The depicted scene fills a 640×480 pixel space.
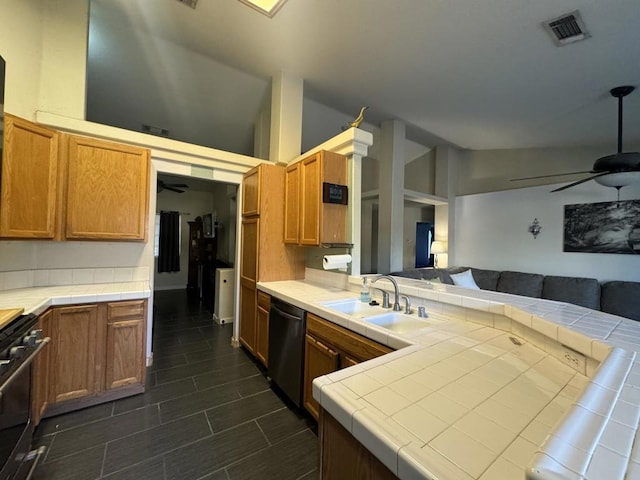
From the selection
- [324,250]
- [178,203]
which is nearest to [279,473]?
[324,250]

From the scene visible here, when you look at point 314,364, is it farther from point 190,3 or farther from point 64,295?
point 190,3

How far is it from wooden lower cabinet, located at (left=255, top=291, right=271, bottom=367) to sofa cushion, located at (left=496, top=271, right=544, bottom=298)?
4319 mm

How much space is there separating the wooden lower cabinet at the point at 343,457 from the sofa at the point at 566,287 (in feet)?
11.8

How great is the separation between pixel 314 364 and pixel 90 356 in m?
1.71

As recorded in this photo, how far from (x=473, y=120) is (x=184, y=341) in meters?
Answer: 5.02

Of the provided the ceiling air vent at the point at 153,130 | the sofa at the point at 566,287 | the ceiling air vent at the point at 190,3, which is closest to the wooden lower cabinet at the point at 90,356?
the ceiling air vent at the point at 190,3

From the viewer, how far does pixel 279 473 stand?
148 centimetres

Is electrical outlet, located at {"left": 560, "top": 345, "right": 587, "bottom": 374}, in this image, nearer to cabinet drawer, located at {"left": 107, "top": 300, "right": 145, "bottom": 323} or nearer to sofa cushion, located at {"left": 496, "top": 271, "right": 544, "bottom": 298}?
cabinet drawer, located at {"left": 107, "top": 300, "right": 145, "bottom": 323}

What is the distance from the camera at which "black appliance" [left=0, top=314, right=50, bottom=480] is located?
113 centimetres

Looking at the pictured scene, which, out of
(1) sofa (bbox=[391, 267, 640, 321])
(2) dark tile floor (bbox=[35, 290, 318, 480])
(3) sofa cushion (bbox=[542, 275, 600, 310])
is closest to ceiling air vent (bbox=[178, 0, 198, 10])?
(2) dark tile floor (bbox=[35, 290, 318, 480])

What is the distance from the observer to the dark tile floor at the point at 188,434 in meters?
1.49

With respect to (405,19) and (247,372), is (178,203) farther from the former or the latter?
(405,19)

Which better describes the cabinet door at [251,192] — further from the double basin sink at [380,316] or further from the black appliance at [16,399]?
the black appliance at [16,399]

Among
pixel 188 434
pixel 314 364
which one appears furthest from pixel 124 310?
pixel 314 364
